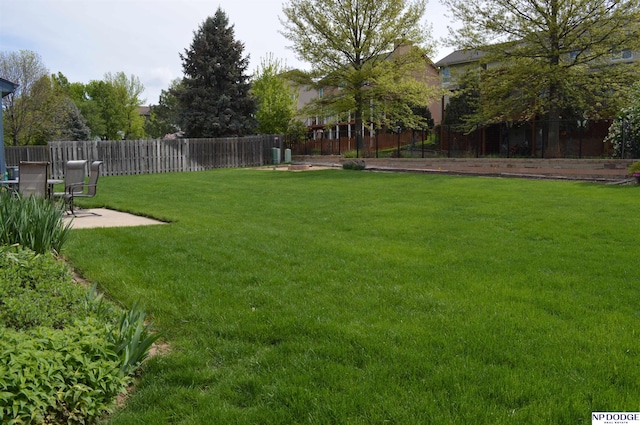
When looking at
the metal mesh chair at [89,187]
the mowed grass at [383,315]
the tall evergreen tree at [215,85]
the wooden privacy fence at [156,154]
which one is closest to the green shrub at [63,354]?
the mowed grass at [383,315]

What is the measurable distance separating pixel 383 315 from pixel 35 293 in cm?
272

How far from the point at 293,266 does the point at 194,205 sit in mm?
6152

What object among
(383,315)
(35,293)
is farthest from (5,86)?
(383,315)

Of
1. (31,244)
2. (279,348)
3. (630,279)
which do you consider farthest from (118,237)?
Result: (630,279)

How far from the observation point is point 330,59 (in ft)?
88.1

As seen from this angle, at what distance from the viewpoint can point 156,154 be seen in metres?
26.6

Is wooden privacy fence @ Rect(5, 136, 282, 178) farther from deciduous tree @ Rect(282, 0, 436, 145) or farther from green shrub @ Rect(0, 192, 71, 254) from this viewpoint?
green shrub @ Rect(0, 192, 71, 254)

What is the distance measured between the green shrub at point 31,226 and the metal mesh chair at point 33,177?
3854 mm

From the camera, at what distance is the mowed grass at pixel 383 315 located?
9.25 feet

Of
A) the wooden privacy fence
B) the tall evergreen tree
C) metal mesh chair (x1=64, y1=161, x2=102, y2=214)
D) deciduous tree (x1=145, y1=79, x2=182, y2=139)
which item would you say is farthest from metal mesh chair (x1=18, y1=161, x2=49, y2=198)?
deciduous tree (x1=145, y1=79, x2=182, y2=139)

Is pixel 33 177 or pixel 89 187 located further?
pixel 89 187

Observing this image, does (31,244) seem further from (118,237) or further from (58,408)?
(58,408)

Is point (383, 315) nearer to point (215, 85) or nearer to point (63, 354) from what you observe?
point (63, 354)

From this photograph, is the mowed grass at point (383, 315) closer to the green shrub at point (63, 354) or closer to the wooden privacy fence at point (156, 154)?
the green shrub at point (63, 354)
